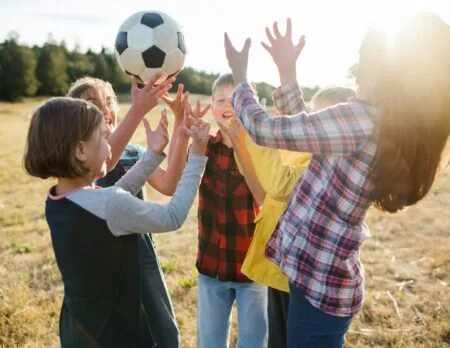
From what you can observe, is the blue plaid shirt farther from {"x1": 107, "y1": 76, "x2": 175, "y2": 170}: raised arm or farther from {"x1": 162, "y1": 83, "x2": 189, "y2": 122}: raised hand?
{"x1": 162, "y1": 83, "x2": 189, "y2": 122}: raised hand

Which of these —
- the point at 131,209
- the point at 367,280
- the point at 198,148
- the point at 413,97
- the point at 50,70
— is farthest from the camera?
the point at 50,70

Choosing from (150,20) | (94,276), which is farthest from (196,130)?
(150,20)

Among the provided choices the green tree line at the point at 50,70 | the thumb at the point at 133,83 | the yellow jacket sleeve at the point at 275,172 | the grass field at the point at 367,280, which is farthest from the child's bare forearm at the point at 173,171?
the green tree line at the point at 50,70

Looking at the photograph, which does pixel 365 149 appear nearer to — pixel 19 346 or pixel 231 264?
pixel 231 264

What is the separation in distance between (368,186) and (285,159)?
88 cm

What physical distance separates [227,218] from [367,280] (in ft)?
9.99

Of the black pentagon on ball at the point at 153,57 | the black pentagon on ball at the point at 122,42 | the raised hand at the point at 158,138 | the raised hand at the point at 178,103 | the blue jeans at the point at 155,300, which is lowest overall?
the blue jeans at the point at 155,300

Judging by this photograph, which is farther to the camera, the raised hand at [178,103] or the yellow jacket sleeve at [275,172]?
the raised hand at [178,103]

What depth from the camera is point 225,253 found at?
10.4 feet

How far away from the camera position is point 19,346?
13.0 feet

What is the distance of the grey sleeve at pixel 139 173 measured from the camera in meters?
2.66

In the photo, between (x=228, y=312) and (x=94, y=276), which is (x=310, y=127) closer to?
(x=94, y=276)

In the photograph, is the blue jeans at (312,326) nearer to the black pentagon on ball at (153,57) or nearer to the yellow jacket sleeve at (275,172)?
the yellow jacket sleeve at (275,172)

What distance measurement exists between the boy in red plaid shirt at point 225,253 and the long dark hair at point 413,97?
1.37 meters
